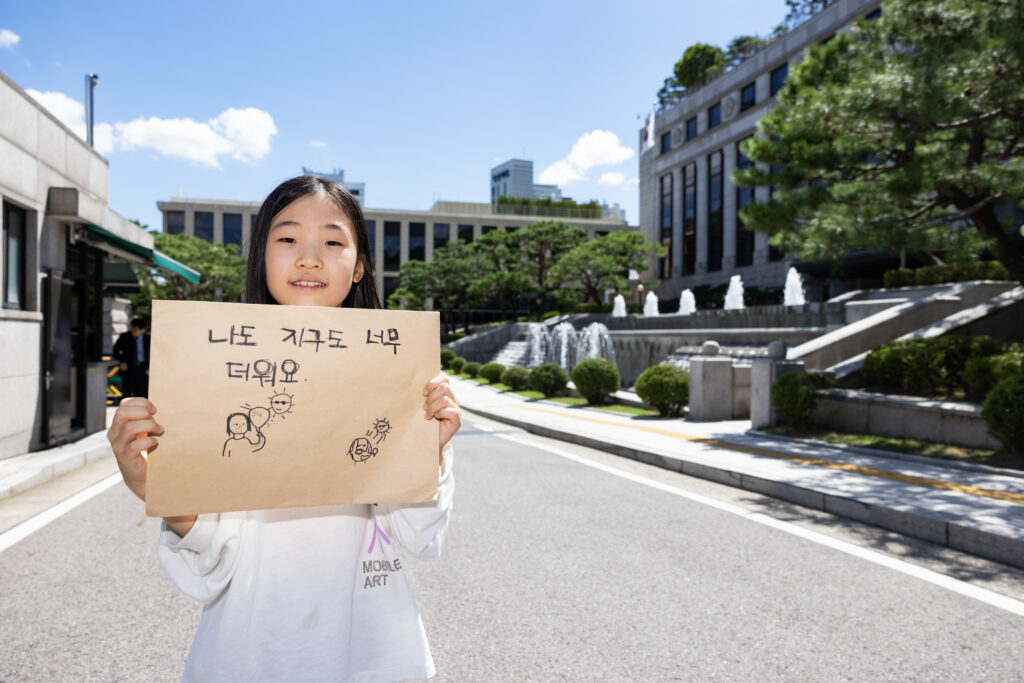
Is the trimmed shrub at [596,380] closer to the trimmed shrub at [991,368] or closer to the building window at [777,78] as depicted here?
the trimmed shrub at [991,368]

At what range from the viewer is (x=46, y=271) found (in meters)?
9.88

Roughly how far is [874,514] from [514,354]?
96.1 feet

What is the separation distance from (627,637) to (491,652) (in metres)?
0.71

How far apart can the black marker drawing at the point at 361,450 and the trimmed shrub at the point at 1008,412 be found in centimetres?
824

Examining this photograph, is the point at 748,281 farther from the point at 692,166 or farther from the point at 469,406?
the point at 469,406

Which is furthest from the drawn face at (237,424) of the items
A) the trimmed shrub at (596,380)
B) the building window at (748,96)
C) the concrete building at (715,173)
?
the building window at (748,96)

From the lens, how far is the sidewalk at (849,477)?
547 centimetres

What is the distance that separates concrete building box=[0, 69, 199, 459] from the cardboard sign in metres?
8.75

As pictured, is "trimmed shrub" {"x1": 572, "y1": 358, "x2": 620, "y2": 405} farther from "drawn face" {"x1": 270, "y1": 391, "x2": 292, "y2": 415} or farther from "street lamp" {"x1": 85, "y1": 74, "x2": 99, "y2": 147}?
"drawn face" {"x1": 270, "y1": 391, "x2": 292, "y2": 415}

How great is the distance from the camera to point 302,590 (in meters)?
1.61

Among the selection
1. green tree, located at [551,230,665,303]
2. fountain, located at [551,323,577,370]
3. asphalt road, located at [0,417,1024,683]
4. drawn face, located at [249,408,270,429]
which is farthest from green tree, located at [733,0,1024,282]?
green tree, located at [551,230,665,303]

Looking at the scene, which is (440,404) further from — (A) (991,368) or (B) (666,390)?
(B) (666,390)

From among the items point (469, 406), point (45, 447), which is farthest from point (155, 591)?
point (469, 406)

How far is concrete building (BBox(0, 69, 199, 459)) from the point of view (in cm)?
880
